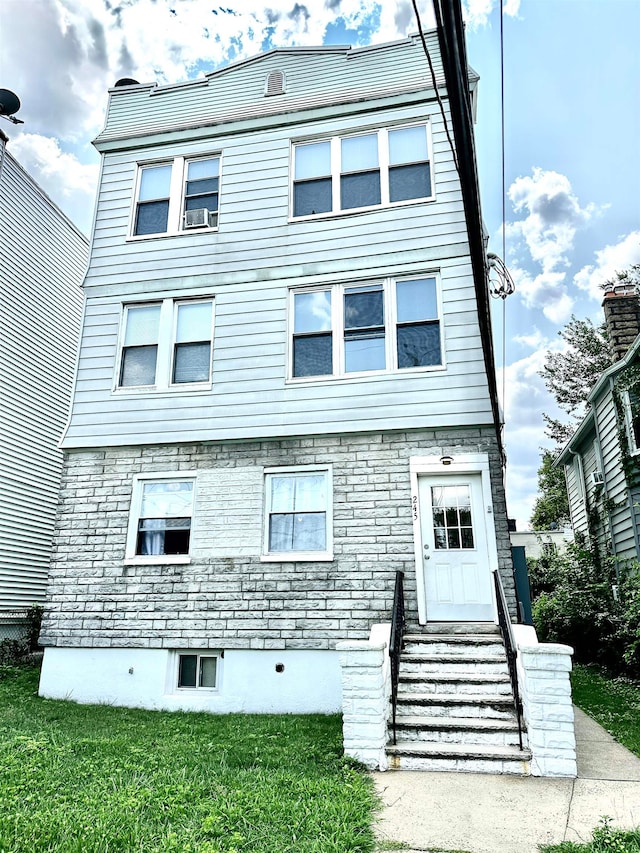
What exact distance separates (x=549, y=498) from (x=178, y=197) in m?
30.2

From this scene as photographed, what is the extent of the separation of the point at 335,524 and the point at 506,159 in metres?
4.76

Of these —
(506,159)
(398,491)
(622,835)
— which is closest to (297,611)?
(398,491)

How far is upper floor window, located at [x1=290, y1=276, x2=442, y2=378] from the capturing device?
831 centimetres

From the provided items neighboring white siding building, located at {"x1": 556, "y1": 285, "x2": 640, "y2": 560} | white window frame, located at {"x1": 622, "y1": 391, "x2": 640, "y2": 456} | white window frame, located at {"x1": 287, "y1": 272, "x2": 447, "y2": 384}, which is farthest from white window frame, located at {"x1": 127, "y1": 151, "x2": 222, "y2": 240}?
white window frame, located at {"x1": 622, "y1": 391, "x2": 640, "y2": 456}

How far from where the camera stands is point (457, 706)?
5578 millimetres

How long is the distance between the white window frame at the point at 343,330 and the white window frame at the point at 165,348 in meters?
1.27

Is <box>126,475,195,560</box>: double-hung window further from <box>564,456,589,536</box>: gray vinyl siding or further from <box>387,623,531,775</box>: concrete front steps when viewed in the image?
<box>564,456,589,536</box>: gray vinyl siding

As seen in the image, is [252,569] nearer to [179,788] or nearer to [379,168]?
[179,788]

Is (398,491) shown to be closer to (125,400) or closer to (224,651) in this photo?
(224,651)

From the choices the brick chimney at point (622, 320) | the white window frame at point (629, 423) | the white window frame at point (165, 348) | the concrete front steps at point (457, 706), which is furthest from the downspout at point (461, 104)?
the brick chimney at point (622, 320)

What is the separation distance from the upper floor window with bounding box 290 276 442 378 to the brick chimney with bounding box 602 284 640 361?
5.63 meters

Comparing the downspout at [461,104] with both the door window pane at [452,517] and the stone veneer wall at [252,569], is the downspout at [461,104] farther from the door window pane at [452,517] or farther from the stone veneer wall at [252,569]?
the stone veneer wall at [252,569]

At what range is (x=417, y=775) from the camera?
4.81m

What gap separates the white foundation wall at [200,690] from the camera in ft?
23.8
